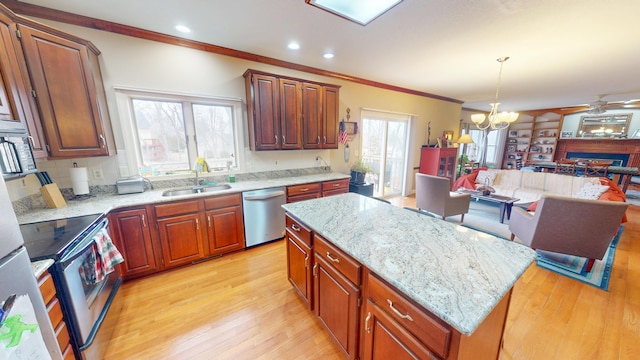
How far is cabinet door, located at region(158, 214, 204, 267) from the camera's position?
223 cm

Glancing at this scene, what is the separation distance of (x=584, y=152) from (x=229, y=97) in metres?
11.1

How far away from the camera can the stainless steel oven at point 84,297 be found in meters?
1.21

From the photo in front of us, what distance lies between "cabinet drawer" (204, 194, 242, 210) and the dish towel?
852mm

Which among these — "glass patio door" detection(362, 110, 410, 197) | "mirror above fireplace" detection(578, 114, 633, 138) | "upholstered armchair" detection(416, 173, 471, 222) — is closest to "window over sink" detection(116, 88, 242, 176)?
"glass patio door" detection(362, 110, 410, 197)

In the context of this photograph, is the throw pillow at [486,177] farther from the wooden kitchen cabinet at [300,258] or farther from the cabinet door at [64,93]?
the cabinet door at [64,93]

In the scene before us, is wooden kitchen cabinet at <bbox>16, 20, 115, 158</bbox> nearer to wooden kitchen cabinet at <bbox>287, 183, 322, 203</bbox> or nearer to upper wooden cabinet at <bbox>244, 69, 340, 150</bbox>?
upper wooden cabinet at <bbox>244, 69, 340, 150</bbox>

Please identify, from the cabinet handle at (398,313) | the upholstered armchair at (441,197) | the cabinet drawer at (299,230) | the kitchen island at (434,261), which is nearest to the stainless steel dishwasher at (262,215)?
the cabinet drawer at (299,230)

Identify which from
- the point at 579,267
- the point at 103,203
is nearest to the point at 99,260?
the point at 103,203

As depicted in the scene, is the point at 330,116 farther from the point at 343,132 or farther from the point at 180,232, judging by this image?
the point at 180,232

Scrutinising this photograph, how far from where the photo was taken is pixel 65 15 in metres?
1.97

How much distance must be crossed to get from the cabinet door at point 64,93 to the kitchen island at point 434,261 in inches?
81.7

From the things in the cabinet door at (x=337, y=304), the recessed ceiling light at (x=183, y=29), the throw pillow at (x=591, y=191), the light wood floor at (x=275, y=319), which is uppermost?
the recessed ceiling light at (x=183, y=29)

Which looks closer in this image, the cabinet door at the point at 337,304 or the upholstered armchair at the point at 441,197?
the cabinet door at the point at 337,304

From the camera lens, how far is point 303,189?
305 centimetres
